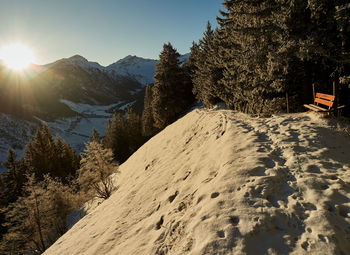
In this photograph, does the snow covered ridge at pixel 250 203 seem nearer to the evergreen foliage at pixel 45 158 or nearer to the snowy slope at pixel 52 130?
the evergreen foliage at pixel 45 158

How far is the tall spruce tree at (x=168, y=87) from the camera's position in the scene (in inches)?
1244

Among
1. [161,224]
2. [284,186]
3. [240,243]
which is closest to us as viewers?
[240,243]

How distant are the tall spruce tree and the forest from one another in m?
0.17

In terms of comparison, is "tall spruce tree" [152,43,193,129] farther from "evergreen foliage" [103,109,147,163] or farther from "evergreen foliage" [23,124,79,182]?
"evergreen foliage" [23,124,79,182]

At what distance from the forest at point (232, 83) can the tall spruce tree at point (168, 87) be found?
0.56 feet

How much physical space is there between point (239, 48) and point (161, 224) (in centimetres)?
1618

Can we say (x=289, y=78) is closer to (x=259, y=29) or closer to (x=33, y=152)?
(x=259, y=29)

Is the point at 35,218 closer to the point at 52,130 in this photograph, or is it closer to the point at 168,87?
the point at 168,87

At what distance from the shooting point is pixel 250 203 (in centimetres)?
464

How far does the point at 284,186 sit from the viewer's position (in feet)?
16.6

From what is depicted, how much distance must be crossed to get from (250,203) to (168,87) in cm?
2857

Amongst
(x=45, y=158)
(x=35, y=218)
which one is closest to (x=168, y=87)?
→ (x=35, y=218)

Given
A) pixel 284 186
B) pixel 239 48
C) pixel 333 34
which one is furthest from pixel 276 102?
pixel 284 186

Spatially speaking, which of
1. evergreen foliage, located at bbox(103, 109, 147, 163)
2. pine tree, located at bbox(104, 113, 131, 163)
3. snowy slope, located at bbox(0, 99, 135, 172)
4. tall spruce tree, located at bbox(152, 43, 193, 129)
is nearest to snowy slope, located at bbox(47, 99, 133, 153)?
snowy slope, located at bbox(0, 99, 135, 172)
